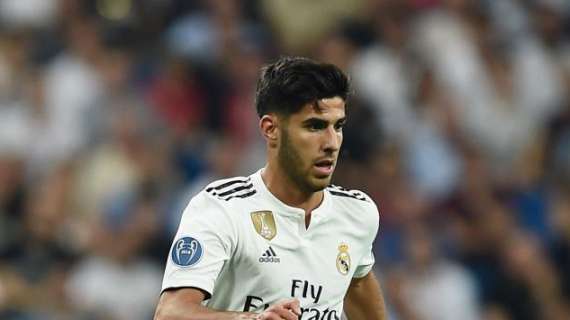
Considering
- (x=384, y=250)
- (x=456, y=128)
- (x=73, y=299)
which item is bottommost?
(x=73, y=299)

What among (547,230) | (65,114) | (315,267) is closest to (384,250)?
(547,230)

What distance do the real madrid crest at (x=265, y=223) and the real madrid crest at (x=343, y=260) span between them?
1.03 feet

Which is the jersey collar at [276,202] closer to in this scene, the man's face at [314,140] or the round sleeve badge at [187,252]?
the man's face at [314,140]

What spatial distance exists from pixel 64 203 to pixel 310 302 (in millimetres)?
5314

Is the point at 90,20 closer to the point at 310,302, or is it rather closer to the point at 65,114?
the point at 65,114

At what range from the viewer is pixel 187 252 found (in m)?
4.70

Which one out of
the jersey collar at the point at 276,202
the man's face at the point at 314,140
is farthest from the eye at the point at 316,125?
the jersey collar at the point at 276,202

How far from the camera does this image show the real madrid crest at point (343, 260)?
510 cm

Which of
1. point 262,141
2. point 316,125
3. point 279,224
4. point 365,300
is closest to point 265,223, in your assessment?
point 279,224

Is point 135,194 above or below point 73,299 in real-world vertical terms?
above

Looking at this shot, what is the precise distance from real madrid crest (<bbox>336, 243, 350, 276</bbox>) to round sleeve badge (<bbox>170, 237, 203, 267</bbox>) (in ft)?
2.17

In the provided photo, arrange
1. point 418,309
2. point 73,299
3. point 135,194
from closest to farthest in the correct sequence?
point 418,309
point 73,299
point 135,194

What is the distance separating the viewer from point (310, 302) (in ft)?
16.3

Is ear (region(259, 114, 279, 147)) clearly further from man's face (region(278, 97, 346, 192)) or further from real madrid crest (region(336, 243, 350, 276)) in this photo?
real madrid crest (region(336, 243, 350, 276))
